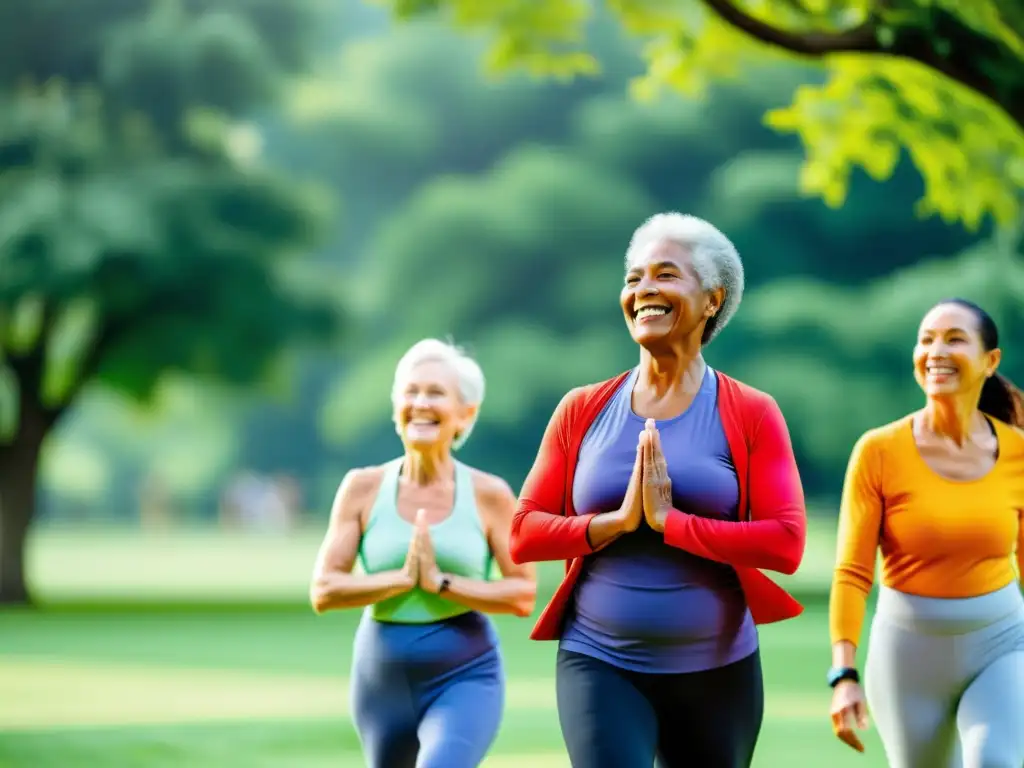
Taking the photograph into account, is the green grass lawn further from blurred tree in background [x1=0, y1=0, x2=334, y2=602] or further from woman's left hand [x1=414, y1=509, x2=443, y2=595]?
woman's left hand [x1=414, y1=509, x2=443, y2=595]

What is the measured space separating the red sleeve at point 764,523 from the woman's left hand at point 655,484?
36 mm

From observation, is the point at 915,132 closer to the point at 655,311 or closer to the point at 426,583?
the point at 426,583

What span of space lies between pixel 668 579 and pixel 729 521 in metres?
0.22

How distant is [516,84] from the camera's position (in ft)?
161

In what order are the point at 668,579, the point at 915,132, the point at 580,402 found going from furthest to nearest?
the point at 915,132, the point at 580,402, the point at 668,579

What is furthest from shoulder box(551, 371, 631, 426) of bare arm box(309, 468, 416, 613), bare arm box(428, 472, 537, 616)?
bare arm box(309, 468, 416, 613)

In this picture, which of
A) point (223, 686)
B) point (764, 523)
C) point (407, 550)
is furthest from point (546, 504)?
point (223, 686)

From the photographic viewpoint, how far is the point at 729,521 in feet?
15.8

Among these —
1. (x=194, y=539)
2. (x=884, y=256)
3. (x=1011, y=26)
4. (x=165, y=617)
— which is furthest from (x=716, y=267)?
(x=194, y=539)

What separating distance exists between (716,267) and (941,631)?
66.6 inches

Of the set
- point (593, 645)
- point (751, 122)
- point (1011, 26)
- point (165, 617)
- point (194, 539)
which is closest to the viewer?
point (593, 645)

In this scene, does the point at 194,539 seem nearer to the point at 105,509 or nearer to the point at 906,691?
the point at 105,509

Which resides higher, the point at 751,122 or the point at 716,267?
the point at 751,122

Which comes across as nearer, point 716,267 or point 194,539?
point 716,267
